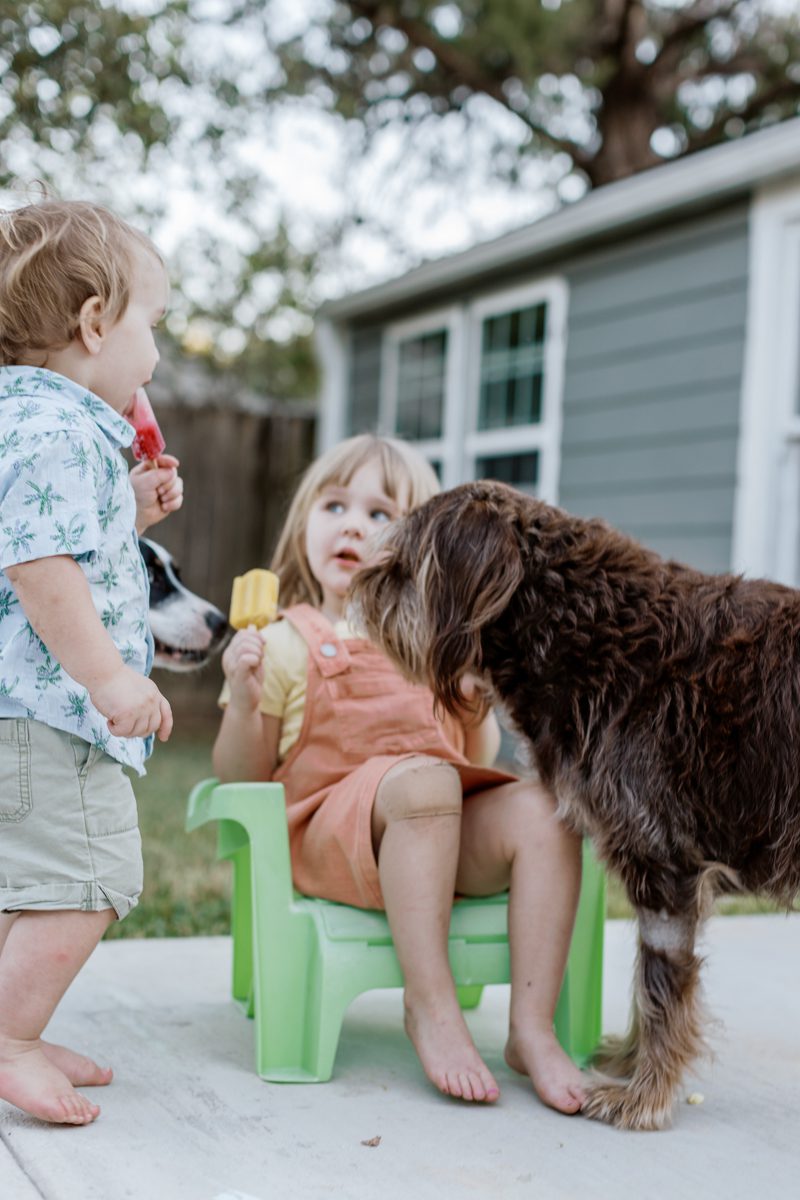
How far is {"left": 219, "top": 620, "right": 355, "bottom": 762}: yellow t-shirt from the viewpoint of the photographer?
3.00m

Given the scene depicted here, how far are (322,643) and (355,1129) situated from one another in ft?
3.59

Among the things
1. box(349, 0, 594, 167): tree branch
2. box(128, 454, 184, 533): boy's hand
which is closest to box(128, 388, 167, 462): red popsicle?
box(128, 454, 184, 533): boy's hand

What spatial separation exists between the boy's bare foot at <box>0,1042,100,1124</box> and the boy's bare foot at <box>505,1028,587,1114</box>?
85 centimetres

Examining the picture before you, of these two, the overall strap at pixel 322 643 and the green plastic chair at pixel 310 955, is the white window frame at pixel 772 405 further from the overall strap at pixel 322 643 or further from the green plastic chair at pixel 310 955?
the green plastic chair at pixel 310 955

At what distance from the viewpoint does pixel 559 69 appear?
518 inches

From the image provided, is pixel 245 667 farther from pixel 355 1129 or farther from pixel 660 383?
pixel 660 383

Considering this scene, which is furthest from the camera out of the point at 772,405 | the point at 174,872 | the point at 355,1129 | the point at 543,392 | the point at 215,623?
the point at 543,392

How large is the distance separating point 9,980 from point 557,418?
6.67 metres

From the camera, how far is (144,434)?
270 cm

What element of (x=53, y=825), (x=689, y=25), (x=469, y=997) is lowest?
(x=469, y=997)

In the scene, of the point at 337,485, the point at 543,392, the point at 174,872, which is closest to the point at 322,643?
the point at 337,485

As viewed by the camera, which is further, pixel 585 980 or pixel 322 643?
pixel 322 643

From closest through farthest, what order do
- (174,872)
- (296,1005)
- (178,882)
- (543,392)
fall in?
(296,1005), (178,882), (174,872), (543,392)

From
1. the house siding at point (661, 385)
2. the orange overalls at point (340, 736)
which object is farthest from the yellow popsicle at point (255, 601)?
the house siding at point (661, 385)
